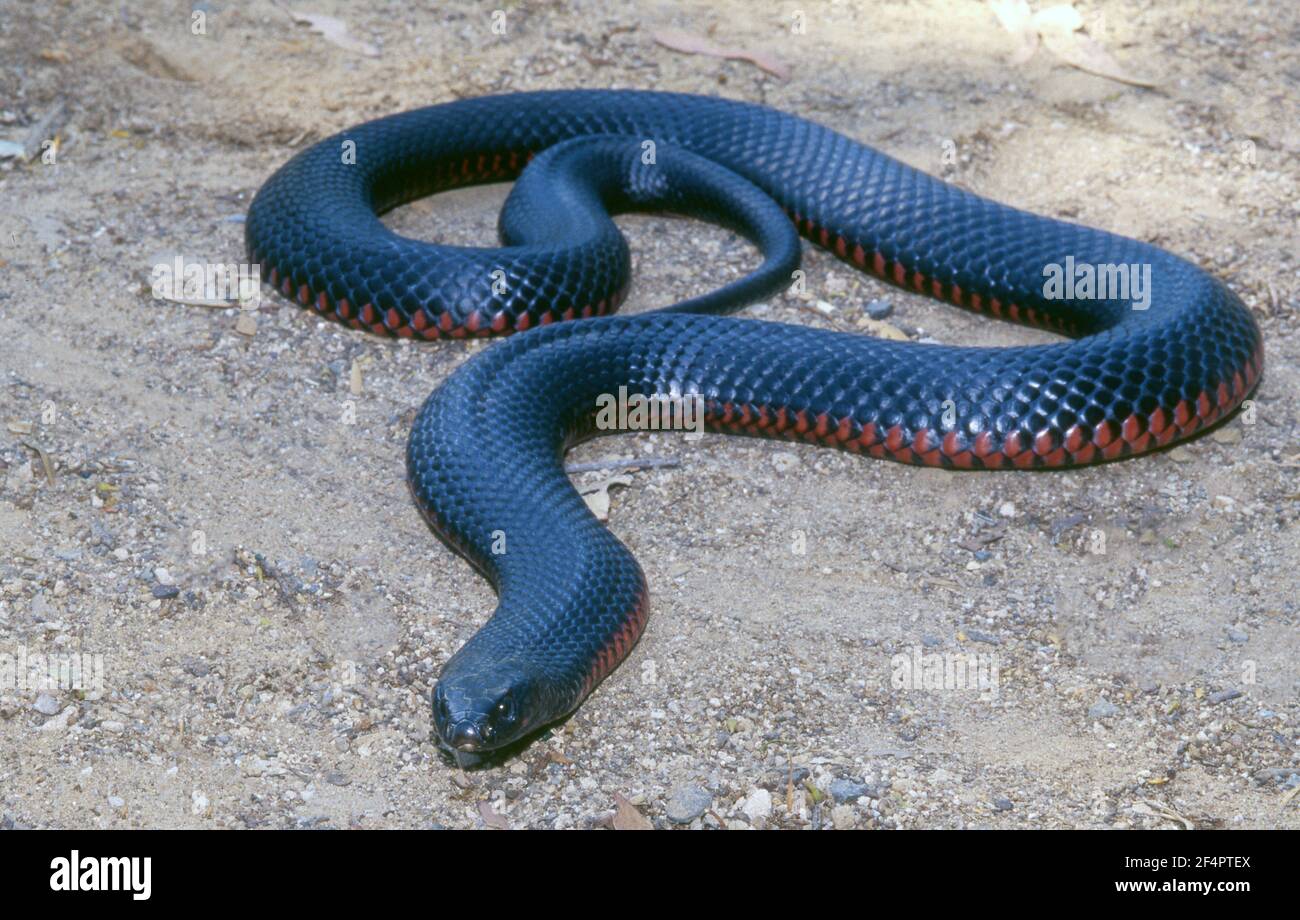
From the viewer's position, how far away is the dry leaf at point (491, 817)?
496 centimetres

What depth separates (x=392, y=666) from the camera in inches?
222

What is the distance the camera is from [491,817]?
197 inches

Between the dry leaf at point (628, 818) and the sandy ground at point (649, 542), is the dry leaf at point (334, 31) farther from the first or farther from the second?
the dry leaf at point (628, 818)

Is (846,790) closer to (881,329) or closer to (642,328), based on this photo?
(642,328)

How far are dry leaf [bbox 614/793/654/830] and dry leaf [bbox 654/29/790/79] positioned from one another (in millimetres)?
6268

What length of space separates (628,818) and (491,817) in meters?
0.45

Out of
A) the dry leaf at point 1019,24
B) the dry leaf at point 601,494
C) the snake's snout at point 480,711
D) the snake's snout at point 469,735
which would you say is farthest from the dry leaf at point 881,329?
the snake's snout at point 469,735

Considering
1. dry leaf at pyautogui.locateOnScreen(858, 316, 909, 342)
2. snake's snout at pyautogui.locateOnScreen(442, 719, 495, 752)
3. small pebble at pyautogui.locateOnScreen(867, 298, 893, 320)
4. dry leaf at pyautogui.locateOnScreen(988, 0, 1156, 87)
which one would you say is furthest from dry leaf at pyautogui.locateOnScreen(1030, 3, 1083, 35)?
snake's snout at pyautogui.locateOnScreen(442, 719, 495, 752)

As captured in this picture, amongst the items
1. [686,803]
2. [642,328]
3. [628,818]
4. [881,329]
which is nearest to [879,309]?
[881,329]

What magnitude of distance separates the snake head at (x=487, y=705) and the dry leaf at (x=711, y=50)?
604 centimetres

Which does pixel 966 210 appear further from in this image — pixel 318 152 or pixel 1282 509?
pixel 318 152

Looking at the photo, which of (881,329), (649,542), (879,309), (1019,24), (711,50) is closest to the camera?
(649,542)

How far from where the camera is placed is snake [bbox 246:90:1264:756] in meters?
5.88

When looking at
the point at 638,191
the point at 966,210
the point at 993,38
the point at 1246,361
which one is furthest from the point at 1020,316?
the point at 993,38
